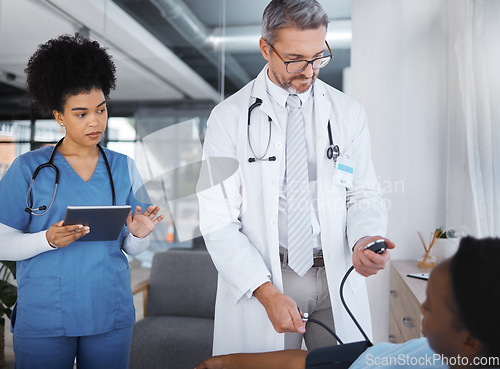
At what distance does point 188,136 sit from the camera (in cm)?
242

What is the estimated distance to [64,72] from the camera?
4.56 feet

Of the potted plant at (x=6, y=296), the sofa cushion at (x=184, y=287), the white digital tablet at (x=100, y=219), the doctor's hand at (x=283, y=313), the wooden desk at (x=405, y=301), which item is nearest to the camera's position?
the doctor's hand at (x=283, y=313)

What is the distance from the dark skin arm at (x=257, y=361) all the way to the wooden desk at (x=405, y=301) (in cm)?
63

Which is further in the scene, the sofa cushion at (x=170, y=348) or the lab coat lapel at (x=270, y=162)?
the sofa cushion at (x=170, y=348)

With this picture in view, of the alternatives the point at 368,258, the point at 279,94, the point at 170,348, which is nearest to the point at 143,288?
the point at 170,348

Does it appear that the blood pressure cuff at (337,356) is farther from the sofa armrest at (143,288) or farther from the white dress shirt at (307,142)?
the sofa armrest at (143,288)

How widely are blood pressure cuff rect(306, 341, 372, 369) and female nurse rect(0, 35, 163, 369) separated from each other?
0.68 metres

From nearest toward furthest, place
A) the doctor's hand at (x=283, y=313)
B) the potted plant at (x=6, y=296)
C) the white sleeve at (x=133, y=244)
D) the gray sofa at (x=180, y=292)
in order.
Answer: the doctor's hand at (x=283, y=313) < the white sleeve at (x=133, y=244) < the potted plant at (x=6, y=296) < the gray sofa at (x=180, y=292)

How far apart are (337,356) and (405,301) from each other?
1077 mm

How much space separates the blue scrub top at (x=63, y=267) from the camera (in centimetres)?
137

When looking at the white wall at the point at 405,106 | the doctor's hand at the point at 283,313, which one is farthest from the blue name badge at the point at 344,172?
the white wall at the point at 405,106

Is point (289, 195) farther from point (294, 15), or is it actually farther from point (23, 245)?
point (23, 245)

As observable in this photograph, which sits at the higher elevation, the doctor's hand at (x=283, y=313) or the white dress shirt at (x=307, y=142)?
the white dress shirt at (x=307, y=142)

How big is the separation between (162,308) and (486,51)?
6.90ft
